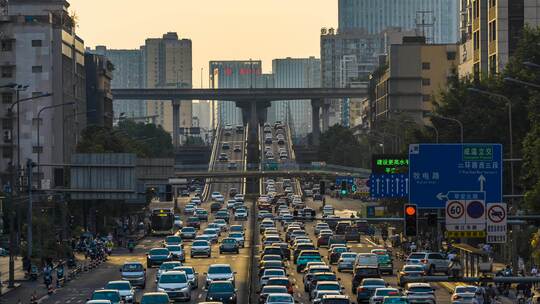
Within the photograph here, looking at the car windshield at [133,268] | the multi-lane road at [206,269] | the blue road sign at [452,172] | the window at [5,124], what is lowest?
the multi-lane road at [206,269]

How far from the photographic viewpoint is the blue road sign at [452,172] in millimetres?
64125

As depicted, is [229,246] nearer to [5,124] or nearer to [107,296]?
[5,124]

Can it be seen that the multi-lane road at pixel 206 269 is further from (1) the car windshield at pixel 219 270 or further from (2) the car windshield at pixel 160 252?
(2) the car windshield at pixel 160 252

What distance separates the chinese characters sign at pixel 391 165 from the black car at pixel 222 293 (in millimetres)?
17991

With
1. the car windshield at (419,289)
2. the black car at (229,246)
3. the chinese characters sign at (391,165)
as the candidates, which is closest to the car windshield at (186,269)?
the chinese characters sign at (391,165)

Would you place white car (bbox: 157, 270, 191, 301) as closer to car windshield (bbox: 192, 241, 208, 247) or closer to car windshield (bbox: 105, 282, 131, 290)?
car windshield (bbox: 105, 282, 131, 290)

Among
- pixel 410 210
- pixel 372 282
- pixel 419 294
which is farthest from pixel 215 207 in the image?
pixel 410 210

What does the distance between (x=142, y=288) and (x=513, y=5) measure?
205 feet

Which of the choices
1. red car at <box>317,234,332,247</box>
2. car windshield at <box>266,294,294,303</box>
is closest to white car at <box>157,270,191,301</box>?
car windshield at <box>266,294,294,303</box>

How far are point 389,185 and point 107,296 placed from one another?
2502 cm

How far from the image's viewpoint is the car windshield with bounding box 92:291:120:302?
6538 cm

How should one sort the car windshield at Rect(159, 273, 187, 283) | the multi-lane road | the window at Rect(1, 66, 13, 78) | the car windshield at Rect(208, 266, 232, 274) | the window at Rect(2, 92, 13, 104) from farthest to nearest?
the window at Rect(1, 66, 13, 78) < the window at Rect(2, 92, 13, 104) < the car windshield at Rect(208, 266, 232, 274) < the multi-lane road < the car windshield at Rect(159, 273, 187, 283)

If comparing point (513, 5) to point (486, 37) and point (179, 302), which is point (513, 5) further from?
point (179, 302)

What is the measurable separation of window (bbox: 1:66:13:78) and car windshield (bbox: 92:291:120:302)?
101 m
